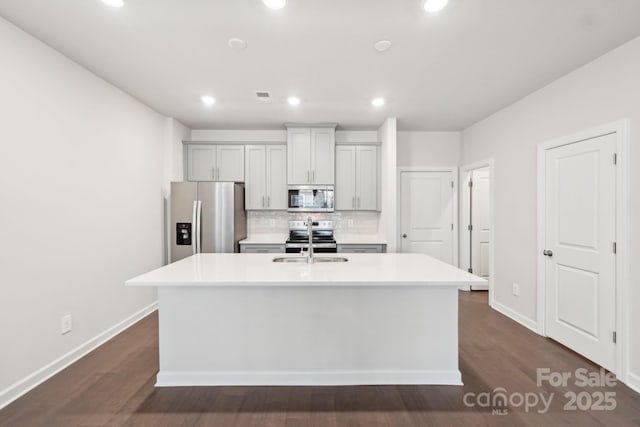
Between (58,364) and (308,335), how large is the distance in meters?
2.03

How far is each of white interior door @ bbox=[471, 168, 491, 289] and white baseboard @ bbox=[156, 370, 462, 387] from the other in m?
3.00

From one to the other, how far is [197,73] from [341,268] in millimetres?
2200

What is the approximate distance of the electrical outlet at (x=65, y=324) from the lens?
100 inches

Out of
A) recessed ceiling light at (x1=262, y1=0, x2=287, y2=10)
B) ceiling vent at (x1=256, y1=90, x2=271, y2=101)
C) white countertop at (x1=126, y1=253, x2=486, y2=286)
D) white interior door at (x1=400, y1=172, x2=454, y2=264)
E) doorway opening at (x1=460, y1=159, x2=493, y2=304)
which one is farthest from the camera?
white interior door at (x1=400, y1=172, x2=454, y2=264)

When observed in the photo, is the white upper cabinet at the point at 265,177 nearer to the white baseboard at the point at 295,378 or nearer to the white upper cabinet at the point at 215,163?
the white upper cabinet at the point at 215,163

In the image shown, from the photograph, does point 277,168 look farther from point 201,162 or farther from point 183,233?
point 183,233

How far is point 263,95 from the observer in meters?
3.42

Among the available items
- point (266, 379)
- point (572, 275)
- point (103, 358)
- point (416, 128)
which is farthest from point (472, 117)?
point (103, 358)

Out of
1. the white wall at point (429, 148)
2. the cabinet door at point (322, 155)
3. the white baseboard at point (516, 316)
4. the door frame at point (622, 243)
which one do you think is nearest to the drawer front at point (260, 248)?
the cabinet door at point (322, 155)

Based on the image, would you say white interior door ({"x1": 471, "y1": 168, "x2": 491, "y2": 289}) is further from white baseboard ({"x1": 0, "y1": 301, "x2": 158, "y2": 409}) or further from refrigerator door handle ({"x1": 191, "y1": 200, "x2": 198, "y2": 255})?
white baseboard ({"x1": 0, "y1": 301, "x2": 158, "y2": 409})

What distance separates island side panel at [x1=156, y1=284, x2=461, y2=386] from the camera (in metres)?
2.29

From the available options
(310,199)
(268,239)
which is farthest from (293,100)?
(268,239)

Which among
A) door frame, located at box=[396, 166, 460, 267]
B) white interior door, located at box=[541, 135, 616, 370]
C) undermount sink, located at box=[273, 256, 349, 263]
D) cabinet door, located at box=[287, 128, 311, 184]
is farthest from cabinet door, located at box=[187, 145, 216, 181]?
white interior door, located at box=[541, 135, 616, 370]

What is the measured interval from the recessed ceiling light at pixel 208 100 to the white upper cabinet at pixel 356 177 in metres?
1.84
